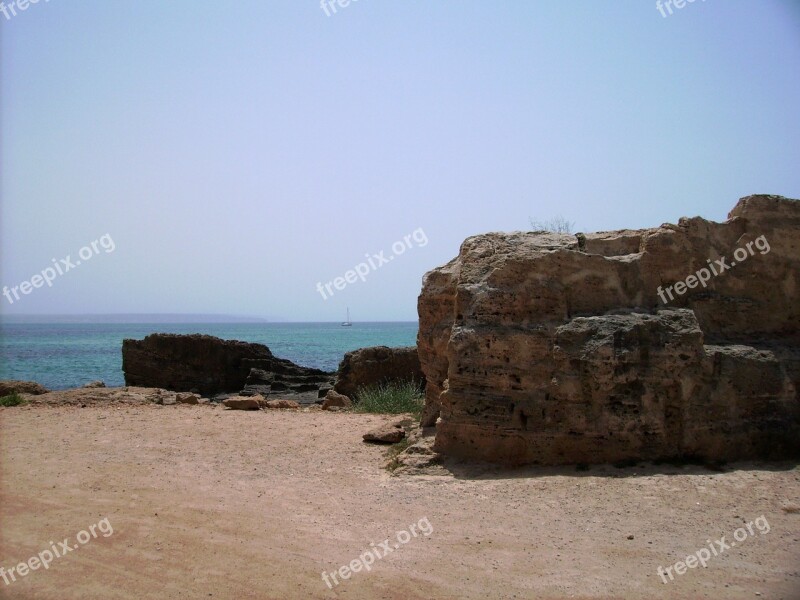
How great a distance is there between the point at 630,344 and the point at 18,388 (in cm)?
1126

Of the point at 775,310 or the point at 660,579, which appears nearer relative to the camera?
the point at 660,579

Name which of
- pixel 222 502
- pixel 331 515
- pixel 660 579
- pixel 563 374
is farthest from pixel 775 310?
pixel 222 502

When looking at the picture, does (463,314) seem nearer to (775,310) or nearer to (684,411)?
(684,411)

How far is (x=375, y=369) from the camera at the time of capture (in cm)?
1551

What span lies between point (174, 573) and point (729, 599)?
3.51m

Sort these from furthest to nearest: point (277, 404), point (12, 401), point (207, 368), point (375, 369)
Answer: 1. point (207, 368)
2. point (375, 369)
3. point (277, 404)
4. point (12, 401)

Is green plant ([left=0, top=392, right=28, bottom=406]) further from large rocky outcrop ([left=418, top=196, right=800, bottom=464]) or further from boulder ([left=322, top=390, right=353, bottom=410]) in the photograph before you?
large rocky outcrop ([left=418, top=196, right=800, bottom=464])

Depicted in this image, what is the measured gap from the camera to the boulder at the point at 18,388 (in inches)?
491

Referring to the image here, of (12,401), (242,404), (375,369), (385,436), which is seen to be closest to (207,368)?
(375,369)

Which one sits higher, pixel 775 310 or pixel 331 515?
pixel 775 310

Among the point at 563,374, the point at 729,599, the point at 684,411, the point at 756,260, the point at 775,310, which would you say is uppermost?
the point at 756,260

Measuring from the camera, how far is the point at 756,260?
738 centimetres

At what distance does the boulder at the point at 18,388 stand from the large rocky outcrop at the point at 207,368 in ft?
15.9

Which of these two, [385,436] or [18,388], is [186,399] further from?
[385,436]
